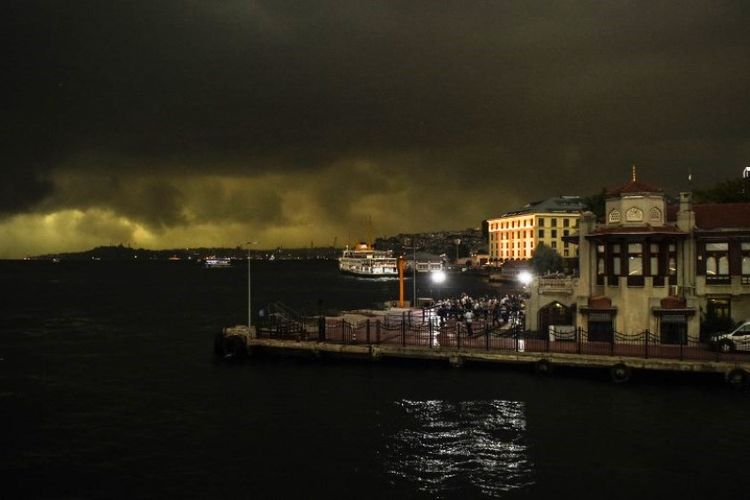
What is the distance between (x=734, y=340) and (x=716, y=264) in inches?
219

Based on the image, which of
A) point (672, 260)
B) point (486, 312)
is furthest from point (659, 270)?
point (486, 312)

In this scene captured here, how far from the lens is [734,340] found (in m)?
38.2

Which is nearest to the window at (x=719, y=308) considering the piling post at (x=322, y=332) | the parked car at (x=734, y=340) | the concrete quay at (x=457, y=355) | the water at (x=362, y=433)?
the parked car at (x=734, y=340)

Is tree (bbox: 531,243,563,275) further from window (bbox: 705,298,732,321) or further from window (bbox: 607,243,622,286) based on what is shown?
window (bbox: 607,243,622,286)

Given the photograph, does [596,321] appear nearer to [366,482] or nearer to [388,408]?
[388,408]

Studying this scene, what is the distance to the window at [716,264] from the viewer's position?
41938 mm

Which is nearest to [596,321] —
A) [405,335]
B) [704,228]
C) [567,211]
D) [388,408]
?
[704,228]

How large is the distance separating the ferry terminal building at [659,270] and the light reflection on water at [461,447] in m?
11.0

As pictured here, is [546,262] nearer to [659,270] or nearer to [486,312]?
[486,312]

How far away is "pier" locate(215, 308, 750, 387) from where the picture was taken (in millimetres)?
36656

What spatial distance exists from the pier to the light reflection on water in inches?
227

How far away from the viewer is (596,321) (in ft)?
138

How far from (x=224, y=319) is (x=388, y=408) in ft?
192

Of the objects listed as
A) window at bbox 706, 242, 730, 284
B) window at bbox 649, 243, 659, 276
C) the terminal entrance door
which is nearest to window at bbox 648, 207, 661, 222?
window at bbox 649, 243, 659, 276
